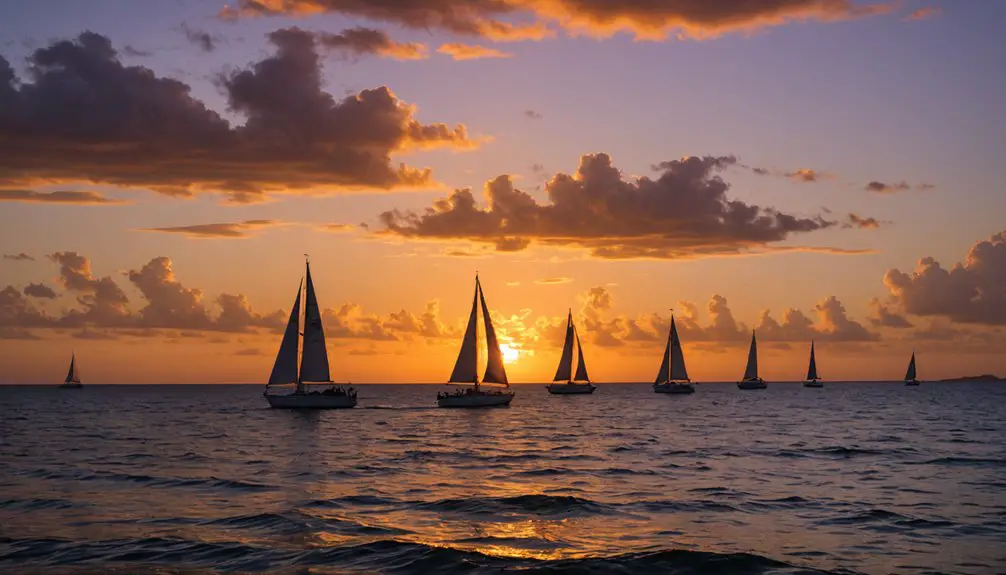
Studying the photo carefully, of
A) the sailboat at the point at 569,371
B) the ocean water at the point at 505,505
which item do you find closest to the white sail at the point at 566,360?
the sailboat at the point at 569,371

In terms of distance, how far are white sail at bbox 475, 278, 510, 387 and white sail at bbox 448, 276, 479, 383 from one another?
184 cm

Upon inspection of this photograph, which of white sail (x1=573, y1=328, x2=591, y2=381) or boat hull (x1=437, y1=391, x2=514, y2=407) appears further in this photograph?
white sail (x1=573, y1=328, x2=591, y2=381)

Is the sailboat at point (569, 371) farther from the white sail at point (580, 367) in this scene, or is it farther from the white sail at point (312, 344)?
the white sail at point (312, 344)

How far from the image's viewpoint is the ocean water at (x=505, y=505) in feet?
90.1

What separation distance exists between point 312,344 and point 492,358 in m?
24.8

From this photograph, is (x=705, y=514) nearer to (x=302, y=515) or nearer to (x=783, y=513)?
(x=783, y=513)

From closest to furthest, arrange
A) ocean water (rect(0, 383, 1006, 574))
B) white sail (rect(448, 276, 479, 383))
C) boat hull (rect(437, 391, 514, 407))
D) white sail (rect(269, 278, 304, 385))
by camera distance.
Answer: ocean water (rect(0, 383, 1006, 574)), white sail (rect(269, 278, 304, 385)), white sail (rect(448, 276, 479, 383)), boat hull (rect(437, 391, 514, 407))

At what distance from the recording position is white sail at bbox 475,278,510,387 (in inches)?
4688

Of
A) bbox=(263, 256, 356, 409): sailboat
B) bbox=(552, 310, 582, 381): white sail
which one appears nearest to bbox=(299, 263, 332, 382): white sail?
bbox=(263, 256, 356, 409): sailboat

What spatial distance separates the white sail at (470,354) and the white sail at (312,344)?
17.9 m

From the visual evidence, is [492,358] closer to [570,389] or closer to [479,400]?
[479,400]

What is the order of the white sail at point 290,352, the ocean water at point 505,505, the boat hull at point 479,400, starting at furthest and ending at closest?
1. the boat hull at point 479,400
2. the white sail at point 290,352
3. the ocean water at point 505,505

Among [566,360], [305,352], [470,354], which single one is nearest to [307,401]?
[305,352]

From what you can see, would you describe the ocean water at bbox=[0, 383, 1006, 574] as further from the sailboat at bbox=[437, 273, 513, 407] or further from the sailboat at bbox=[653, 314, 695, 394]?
the sailboat at bbox=[653, 314, 695, 394]
